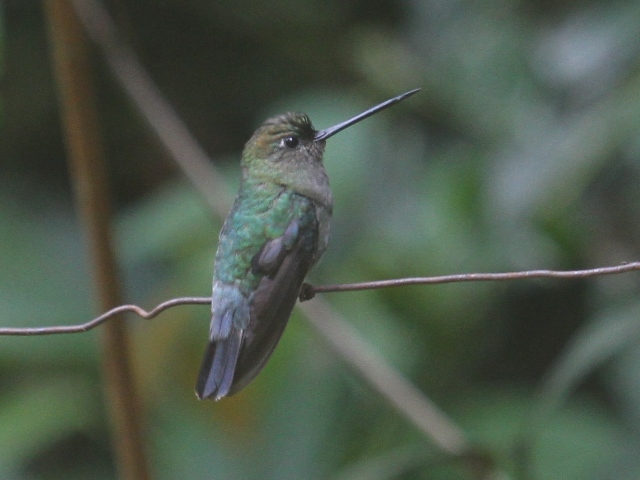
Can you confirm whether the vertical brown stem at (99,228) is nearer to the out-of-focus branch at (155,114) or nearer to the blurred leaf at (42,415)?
the out-of-focus branch at (155,114)

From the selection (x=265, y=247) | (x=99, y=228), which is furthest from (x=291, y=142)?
(x=99, y=228)

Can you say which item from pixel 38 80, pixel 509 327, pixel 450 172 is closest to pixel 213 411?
pixel 450 172

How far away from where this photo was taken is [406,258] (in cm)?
347

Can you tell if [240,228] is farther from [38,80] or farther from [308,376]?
[38,80]

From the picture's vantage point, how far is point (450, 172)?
3473 mm

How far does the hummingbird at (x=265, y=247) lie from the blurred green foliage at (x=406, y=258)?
67 centimetres

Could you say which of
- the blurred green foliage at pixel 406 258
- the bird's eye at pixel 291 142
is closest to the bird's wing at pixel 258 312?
the bird's eye at pixel 291 142

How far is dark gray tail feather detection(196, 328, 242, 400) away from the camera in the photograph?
1.96 m

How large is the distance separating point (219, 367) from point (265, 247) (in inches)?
16.7

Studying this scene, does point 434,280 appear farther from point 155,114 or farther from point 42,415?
point 42,415

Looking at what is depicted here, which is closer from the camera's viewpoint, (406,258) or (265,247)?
(265,247)

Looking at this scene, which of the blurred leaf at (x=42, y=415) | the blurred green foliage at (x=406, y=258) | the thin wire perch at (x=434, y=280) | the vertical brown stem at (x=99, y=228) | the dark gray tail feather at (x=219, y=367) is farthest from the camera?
the blurred leaf at (x=42, y=415)

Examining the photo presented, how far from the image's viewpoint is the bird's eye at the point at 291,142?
9.16 ft

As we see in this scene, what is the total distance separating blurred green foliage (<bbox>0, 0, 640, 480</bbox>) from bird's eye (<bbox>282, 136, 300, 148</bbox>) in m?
0.70
